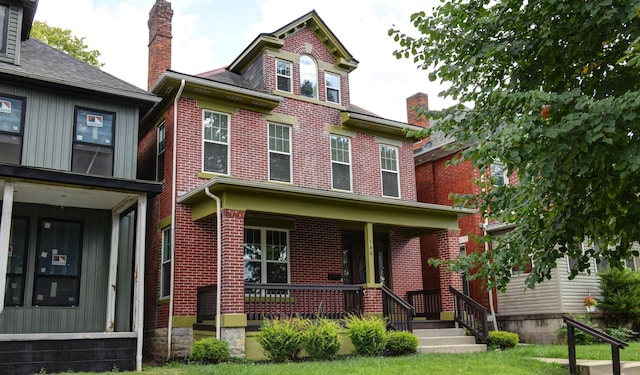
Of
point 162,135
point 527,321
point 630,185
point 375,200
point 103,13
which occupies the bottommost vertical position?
point 527,321

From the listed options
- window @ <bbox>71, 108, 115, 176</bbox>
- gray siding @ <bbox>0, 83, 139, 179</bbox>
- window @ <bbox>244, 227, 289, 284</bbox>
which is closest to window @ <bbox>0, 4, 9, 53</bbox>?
gray siding @ <bbox>0, 83, 139, 179</bbox>

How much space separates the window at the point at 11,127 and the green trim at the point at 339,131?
7.92 metres

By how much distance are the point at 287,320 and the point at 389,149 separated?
8.21 meters

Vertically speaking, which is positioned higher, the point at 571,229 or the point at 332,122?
the point at 332,122

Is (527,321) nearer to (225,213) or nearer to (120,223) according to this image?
(225,213)

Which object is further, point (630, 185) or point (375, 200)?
→ point (375, 200)

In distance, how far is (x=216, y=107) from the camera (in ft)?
49.2

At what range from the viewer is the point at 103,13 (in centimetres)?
2512

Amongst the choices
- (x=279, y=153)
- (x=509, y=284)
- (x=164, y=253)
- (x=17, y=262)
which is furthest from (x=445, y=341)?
(x=17, y=262)

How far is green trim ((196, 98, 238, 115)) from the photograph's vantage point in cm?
1476

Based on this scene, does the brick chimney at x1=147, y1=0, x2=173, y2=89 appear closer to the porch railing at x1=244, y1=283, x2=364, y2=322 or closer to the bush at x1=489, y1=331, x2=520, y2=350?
the porch railing at x1=244, y1=283, x2=364, y2=322

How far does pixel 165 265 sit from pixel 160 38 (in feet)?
22.3

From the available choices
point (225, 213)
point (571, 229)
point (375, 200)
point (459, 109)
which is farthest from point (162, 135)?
point (571, 229)

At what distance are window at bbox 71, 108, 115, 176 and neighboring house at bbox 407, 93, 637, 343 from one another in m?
8.83
